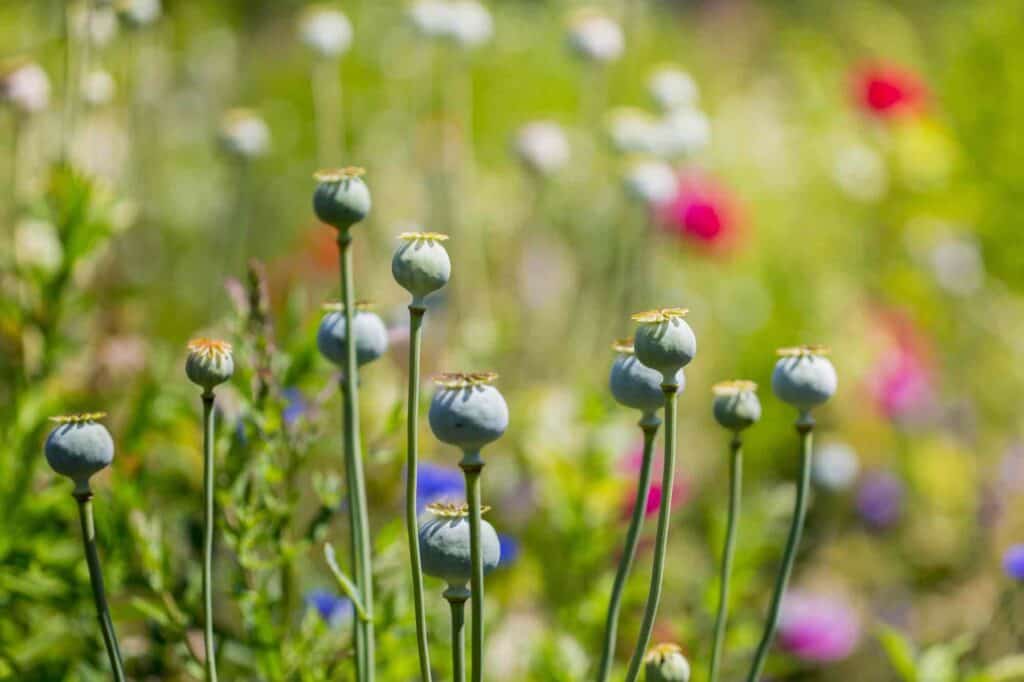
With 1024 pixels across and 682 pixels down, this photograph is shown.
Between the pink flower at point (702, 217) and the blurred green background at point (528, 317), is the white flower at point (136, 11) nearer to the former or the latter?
the blurred green background at point (528, 317)

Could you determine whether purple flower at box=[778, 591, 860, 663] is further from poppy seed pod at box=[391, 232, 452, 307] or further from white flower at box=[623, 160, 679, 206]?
poppy seed pod at box=[391, 232, 452, 307]

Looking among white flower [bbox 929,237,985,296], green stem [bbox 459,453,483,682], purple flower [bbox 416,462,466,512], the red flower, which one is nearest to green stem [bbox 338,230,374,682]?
green stem [bbox 459,453,483,682]

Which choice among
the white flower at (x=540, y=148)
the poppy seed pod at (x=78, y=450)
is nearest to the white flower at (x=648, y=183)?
the white flower at (x=540, y=148)

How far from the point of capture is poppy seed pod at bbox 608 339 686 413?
789 mm

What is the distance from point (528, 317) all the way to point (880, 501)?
0.72m

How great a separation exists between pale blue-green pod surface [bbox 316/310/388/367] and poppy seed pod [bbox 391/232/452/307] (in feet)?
0.42

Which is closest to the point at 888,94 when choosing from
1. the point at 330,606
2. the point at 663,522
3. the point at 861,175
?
the point at 861,175

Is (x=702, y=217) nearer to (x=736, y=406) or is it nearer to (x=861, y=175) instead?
(x=861, y=175)

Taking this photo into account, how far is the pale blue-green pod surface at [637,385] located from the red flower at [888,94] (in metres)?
2.30

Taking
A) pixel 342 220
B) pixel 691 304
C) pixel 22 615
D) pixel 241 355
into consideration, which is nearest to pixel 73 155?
pixel 22 615

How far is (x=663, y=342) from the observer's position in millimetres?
713

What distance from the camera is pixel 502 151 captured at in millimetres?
3818

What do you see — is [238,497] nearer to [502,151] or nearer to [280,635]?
[280,635]

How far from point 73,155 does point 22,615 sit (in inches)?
25.6
